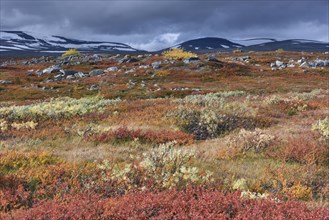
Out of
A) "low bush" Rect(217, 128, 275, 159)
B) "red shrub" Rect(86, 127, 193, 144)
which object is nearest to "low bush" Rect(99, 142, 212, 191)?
"low bush" Rect(217, 128, 275, 159)

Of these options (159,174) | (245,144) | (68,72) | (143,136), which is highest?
(159,174)

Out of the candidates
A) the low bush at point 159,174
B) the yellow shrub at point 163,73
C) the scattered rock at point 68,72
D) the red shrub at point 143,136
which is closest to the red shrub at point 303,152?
the low bush at point 159,174

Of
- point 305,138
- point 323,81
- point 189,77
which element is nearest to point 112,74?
point 189,77

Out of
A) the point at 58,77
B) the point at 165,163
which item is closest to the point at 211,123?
the point at 165,163

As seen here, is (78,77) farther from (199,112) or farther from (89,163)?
(89,163)

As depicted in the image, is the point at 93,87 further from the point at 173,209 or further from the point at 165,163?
the point at 173,209

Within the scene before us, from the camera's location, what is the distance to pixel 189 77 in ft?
164

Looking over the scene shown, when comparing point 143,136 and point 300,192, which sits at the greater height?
point 300,192

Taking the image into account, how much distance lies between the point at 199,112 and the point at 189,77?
34238 millimetres

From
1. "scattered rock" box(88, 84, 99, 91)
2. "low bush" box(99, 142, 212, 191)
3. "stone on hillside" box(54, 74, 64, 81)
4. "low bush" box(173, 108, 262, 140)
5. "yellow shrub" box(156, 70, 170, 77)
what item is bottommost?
"scattered rock" box(88, 84, 99, 91)

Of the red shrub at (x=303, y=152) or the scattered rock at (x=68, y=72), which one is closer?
the red shrub at (x=303, y=152)

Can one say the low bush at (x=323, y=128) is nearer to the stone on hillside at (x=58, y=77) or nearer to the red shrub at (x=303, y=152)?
the red shrub at (x=303, y=152)

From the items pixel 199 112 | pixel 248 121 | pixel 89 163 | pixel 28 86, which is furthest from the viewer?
pixel 28 86

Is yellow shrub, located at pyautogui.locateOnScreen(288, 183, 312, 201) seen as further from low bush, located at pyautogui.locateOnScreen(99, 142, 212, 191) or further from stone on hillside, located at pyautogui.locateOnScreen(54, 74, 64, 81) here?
stone on hillside, located at pyautogui.locateOnScreen(54, 74, 64, 81)
